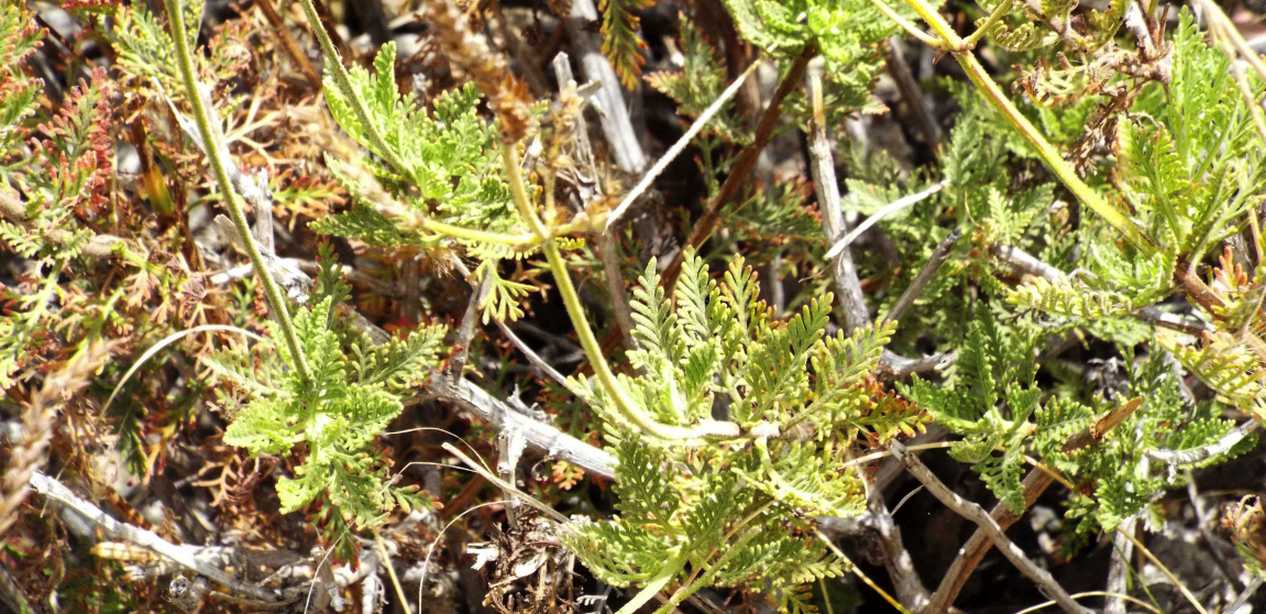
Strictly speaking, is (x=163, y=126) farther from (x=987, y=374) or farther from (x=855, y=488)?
(x=987, y=374)

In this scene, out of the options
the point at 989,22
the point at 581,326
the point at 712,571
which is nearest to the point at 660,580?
the point at 712,571

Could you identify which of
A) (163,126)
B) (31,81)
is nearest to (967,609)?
(163,126)

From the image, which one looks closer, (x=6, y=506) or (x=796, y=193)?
(x=6, y=506)

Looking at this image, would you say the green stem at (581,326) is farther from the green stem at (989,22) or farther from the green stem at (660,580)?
the green stem at (989,22)

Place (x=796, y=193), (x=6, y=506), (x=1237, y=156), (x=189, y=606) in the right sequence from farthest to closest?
1. (x=796, y=193)
2. (x=189, y=606)
3. (x=1237, y=156)
4. (x=6, y=506)

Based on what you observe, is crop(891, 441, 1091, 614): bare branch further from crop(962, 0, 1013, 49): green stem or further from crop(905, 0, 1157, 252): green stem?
crop(962, 0, 1013, 49): green stem

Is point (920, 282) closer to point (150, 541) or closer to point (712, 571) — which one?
point (712, 571)

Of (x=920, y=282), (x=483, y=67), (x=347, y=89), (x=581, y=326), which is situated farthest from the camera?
(x=920, y=282)
